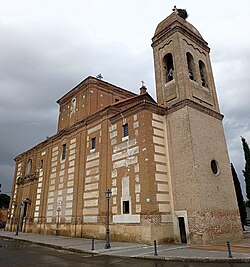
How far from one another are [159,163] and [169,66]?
29.2 ft

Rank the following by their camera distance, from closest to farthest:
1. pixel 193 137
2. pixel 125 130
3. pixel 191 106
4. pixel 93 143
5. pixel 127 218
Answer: pixel 127 218, pixel 193 137, pixel 191 106, pixel 125 130, pixel 93 143

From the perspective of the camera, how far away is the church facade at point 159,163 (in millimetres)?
15055

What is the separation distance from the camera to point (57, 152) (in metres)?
26.4

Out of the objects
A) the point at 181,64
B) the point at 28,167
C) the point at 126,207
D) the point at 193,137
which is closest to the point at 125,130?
the point at 193,137

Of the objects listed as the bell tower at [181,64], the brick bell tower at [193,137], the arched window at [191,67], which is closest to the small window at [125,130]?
the brick bell tower at [193,137]

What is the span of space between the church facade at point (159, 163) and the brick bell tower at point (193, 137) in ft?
0.20

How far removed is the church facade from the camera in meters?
15.1

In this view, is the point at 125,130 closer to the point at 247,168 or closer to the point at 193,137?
the point at 193,137

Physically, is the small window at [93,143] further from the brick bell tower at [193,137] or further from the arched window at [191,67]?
the arched window at [191,67]

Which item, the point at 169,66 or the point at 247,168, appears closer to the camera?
the point at 169,66

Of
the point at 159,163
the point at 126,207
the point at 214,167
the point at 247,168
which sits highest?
the point at 247,168

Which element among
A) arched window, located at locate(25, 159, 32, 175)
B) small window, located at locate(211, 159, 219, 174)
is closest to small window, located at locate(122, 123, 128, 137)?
small window, located at locate(211, 159, 219, 174)

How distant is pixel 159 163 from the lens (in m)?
16.4

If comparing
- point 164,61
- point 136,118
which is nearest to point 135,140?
point 136,118
